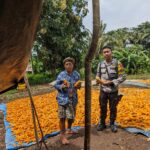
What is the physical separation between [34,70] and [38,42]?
6575mm

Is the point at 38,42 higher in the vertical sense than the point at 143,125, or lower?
higher

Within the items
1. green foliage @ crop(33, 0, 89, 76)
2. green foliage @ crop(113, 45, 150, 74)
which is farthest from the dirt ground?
green foliage @ crop(113, 45, 150, 74)

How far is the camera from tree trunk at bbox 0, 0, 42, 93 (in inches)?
40.4

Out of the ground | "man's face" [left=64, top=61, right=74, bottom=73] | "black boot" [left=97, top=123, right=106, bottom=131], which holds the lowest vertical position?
the ground

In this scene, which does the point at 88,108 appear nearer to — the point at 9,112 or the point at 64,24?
the point at 9,112

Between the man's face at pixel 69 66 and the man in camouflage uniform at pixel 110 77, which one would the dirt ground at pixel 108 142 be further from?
the man's face at pixel 69 66

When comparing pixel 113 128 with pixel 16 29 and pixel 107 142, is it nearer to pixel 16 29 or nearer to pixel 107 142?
pixel 107 142

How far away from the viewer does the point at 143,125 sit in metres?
6.94

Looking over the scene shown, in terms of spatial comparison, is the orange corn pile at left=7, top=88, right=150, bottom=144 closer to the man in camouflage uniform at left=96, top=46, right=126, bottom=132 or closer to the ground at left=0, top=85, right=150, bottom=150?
the ground at left=0, top=85, right=150, bottom=150

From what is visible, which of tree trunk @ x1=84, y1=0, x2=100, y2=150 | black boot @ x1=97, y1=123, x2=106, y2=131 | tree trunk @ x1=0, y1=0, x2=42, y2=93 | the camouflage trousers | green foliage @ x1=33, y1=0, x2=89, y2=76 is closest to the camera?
tree trunk @ x1=0, y1=0, x2=42, y2=93

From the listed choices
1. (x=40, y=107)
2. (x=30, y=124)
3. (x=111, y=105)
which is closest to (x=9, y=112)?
(x=40, y=107)

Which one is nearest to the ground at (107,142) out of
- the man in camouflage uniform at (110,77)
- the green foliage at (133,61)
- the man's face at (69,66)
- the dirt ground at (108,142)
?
the dirt ground at (108,142)

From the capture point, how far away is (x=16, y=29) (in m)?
1.10

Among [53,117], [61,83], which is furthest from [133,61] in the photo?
[61,83]
